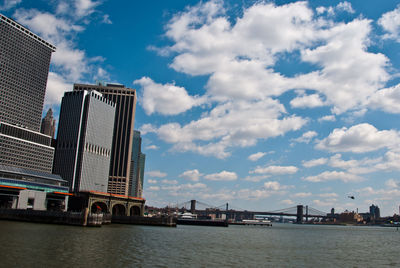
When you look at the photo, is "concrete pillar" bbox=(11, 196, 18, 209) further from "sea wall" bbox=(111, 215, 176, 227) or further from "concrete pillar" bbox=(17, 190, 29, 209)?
"sea wall" bbox=(111, 215, 176, 227)

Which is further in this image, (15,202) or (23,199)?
(15,202)

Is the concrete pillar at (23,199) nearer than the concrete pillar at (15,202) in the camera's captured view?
Yes

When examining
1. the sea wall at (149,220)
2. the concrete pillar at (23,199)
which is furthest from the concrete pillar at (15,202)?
the sea wall at (149,220)

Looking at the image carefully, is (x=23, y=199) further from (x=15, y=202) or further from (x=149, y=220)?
(x=149, y=220)

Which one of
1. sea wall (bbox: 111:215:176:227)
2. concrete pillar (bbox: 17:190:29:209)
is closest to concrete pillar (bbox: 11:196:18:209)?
concrete pillar (bbox: 17:190:29:209)

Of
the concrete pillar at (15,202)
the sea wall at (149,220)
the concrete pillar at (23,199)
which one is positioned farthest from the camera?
the sea wall at (149,220)

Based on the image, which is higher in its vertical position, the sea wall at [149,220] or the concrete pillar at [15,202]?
the concrete pillar at [15,202]

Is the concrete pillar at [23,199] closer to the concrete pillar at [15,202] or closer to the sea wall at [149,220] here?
the concrete pillar at [15,202]

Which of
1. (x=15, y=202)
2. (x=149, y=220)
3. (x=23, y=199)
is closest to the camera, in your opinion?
(x=23, y=199)

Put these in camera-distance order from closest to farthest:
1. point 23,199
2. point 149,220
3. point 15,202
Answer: point 23,199, point 15,202, point 149,220

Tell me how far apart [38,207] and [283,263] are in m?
165

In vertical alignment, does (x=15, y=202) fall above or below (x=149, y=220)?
above

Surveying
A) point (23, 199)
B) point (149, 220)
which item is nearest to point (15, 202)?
point (23, 199)

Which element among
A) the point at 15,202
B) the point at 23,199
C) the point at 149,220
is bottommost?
the point at 149,220
